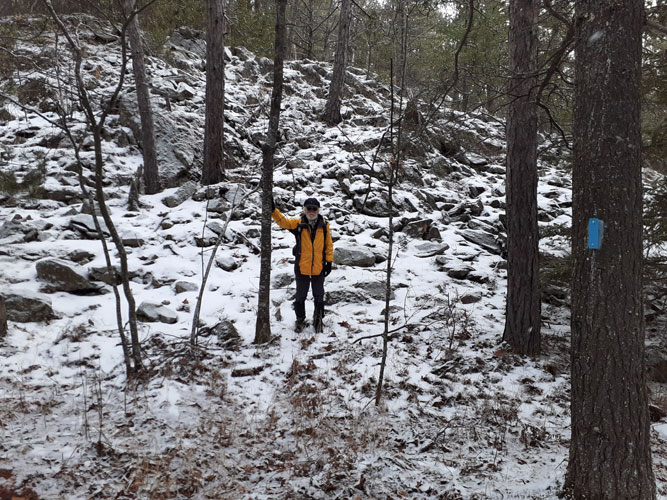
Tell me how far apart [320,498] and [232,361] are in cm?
270

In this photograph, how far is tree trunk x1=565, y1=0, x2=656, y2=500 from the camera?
283 centimetres

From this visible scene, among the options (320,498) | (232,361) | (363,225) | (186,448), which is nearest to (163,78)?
(363,225)

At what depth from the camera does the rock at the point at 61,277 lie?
6.84 metres

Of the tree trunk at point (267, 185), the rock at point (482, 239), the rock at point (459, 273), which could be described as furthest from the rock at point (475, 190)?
the tree trunk at point (267, 185)

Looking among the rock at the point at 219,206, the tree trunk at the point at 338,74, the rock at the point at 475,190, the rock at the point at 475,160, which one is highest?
the tree trunk at the point at 338,74

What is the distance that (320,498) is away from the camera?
3252 millimetres

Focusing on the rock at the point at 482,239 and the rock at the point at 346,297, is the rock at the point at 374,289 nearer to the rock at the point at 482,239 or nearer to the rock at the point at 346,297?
the rock at the point at 346,297

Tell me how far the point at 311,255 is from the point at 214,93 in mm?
6855

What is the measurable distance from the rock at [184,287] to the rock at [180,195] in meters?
3.56

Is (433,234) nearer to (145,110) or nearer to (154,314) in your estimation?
(154,314)

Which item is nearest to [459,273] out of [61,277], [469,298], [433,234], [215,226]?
[469,298]

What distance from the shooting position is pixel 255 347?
19.7ft

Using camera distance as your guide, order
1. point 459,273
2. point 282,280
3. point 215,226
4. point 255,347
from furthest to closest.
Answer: point 215,226 → point 459,273 → point 282,280 → point 255,347

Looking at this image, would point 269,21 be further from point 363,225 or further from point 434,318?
point 434,318
